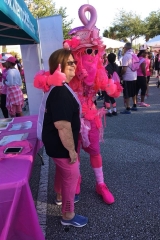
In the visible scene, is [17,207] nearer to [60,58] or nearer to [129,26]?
[60,58]

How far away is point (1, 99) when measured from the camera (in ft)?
19.7

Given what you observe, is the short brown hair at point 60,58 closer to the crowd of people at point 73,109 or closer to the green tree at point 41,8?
the crowd of people at point 73,109

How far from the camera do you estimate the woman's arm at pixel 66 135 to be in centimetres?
189

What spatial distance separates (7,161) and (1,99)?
4.03 m

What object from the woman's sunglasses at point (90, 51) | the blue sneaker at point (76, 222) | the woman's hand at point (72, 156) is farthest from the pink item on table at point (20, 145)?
the woman's sunglasses at point (90, 51)

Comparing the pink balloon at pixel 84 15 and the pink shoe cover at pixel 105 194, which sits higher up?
the pink balloon at pixel 84 15

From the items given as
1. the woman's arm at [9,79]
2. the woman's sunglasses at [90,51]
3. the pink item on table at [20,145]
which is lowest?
the pink item on table at [20,145]

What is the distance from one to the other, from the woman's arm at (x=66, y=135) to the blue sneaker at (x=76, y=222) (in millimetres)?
683

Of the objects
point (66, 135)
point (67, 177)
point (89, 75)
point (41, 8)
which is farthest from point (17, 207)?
point (41, 8)

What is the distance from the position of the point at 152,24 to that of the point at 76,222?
45.2 m

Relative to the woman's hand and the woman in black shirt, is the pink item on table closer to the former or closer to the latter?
the woman in black shirt

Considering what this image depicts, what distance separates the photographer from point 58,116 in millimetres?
1859

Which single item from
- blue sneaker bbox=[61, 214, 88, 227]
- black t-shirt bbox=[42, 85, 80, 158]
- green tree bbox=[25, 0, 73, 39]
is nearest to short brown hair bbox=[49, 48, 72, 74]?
black t-shirt bbox=[42, 85, 80, 158]

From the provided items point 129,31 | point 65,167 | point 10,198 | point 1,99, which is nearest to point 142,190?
point 65,167
